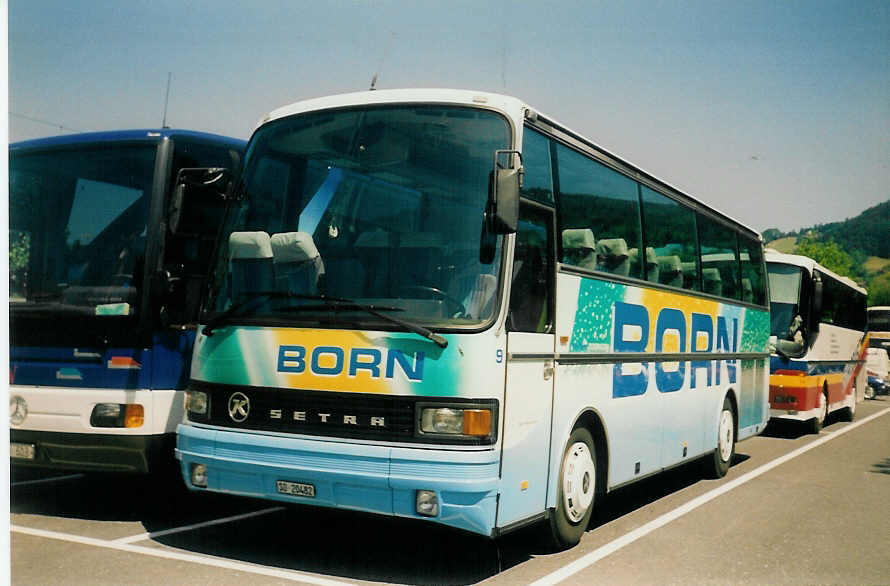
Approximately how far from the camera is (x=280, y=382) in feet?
21.2

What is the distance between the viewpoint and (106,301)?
7797 mm

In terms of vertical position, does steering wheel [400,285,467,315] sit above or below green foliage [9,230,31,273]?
below

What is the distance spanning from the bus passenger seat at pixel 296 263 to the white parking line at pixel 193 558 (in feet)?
6.10

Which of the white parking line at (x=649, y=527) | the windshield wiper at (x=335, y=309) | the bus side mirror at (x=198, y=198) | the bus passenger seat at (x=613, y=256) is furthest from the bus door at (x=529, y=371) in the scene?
the bus side mirror at (x=198, y=198)

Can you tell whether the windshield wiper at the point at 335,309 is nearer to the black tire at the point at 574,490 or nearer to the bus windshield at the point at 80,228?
the bus windshield at the point at 80,228

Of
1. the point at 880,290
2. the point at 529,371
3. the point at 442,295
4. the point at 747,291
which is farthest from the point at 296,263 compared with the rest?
the point at 880,290

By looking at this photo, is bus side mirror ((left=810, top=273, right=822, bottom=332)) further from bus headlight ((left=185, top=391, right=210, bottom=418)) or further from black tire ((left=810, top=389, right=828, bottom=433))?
bus headlight ((left=185, top=391, right=210, bottom=418))

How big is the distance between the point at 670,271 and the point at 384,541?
167 inches

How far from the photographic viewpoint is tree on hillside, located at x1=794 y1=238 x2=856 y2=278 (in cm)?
10200

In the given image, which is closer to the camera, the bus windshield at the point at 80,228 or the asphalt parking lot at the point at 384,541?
the asphalt parking lot at the point at 384,541

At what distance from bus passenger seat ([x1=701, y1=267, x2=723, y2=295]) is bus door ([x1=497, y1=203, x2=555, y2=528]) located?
15.1ft

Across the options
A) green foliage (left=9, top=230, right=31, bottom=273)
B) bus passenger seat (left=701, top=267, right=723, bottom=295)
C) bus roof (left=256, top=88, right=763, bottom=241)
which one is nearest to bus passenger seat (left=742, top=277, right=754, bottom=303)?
bus passenger seat (left=701, top=267, right=723, bottom=295)

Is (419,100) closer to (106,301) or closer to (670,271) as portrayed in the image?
(106,301)

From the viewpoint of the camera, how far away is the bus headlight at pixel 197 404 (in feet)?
22.2
